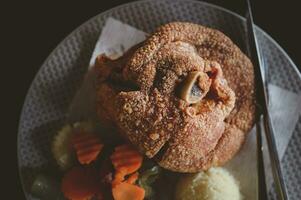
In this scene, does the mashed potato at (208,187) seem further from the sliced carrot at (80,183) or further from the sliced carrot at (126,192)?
the sliced carrot at (80,183)

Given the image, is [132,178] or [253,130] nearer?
[132,178]

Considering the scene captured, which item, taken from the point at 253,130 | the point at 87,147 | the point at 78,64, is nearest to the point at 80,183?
the point at 87,147

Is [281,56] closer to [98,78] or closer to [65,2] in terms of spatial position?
[98,78]

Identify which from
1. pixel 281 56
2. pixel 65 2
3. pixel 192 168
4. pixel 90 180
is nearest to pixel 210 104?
pixel 192 168

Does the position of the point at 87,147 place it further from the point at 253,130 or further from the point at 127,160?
the point at 253,130

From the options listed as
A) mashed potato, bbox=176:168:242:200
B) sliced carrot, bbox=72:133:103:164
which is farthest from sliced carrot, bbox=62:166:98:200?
mashed potato, bbox=176:168:242:200

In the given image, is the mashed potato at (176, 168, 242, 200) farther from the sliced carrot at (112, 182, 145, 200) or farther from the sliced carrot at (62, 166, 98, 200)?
Answer: the sliced carrot at (62, 166, 98, 200)

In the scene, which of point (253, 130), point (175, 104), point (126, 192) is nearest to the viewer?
point (175, 104)
